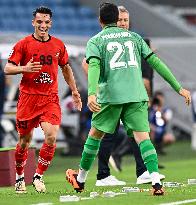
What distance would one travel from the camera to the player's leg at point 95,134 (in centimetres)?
1069

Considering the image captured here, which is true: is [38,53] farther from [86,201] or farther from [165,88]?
[165,88]

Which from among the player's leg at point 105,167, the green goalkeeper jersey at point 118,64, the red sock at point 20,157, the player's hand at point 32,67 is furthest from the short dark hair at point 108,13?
the player's leg at point 105,167

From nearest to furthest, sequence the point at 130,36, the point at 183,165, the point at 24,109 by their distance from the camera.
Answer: the point at 130,36 → the point at 24,109 → the point at 183,165

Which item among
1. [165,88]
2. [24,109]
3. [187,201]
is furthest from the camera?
[165,88]

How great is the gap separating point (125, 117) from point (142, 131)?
243mm

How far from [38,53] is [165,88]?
15.1 metres

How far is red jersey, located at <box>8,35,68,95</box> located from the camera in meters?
11.4

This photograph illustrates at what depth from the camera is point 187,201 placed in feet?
32.1

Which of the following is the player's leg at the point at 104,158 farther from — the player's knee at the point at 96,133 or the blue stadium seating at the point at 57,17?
the blue stadium seating at the point at 57,17

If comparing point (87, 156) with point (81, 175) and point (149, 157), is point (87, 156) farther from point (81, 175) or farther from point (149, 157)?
point (149, 157)

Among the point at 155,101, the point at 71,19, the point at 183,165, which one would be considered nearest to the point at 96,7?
the point at 71,19

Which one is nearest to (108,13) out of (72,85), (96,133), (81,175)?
(96,133)

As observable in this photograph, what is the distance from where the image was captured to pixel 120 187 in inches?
486

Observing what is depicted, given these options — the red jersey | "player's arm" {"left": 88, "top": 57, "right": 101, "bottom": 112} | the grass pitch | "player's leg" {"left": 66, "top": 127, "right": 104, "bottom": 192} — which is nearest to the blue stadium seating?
the grass pitch
